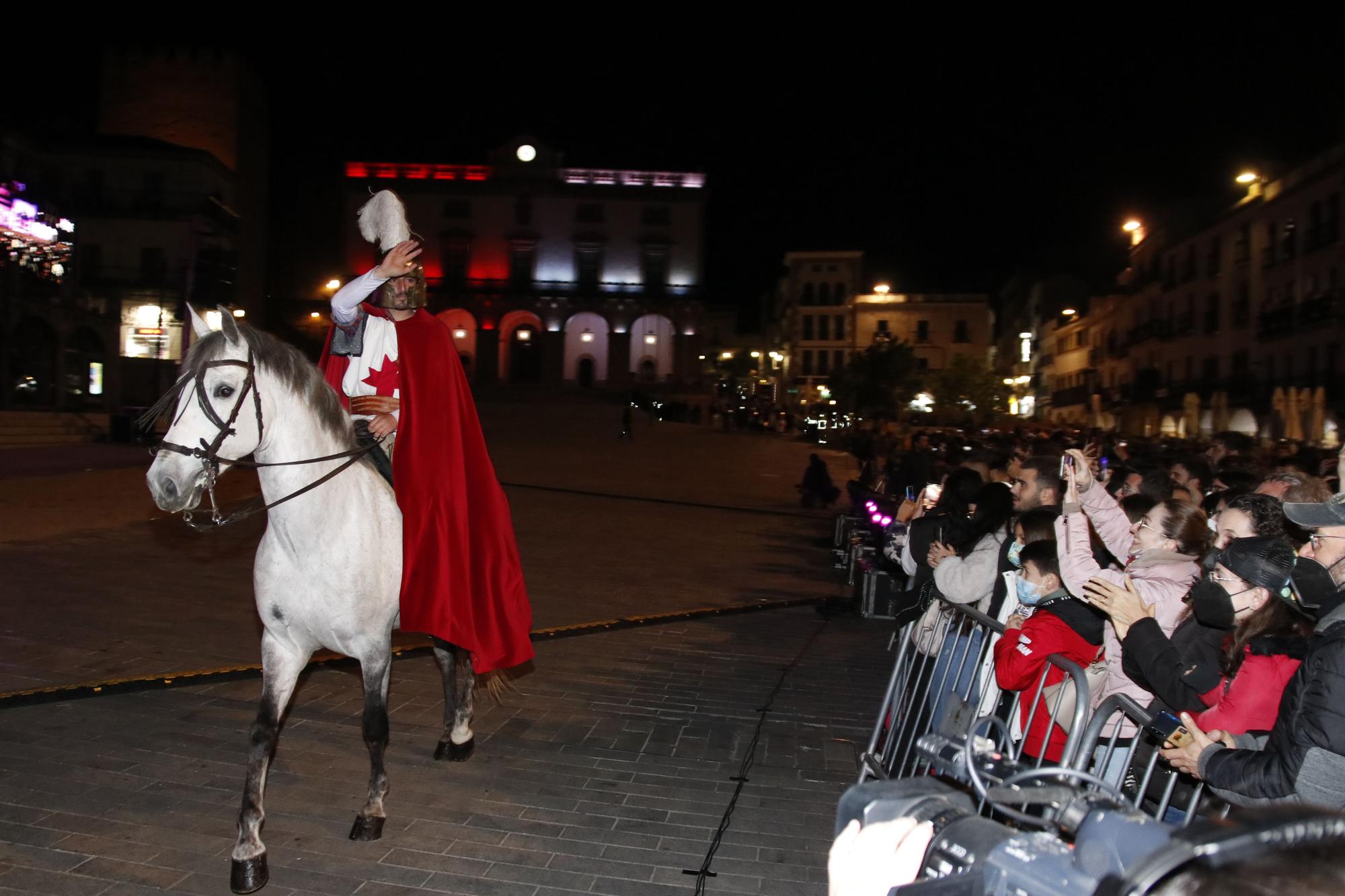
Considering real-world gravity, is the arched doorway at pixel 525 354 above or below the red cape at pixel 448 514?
above

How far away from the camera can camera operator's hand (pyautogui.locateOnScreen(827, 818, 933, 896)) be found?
5.94ft

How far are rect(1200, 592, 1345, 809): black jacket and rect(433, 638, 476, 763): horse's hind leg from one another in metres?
3.83

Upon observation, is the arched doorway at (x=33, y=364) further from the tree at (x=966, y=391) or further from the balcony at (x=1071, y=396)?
the balcony at (x=1071, y=396)

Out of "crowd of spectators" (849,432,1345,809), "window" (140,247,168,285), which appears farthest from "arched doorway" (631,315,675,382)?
"crowd of spectators" (849,432,1345,809)

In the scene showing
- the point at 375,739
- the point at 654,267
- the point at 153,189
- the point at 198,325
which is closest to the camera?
the point at 198,325

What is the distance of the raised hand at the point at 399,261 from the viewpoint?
4.79m

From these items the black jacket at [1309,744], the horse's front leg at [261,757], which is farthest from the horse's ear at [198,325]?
the black jacket at [1309,744]

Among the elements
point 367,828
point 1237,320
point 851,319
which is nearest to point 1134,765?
point 367,828

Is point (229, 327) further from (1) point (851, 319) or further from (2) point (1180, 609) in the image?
(1) point (851, 319)

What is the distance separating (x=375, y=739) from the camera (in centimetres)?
444

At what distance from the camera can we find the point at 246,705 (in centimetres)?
610

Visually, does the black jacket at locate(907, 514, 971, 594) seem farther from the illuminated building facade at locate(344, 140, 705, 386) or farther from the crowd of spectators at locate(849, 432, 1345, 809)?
the illuminated building facade at locate(344, 140, 705, 386)

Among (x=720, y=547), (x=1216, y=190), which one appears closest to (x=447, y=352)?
(x=720, y=547)

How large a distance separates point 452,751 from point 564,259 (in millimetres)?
68923
